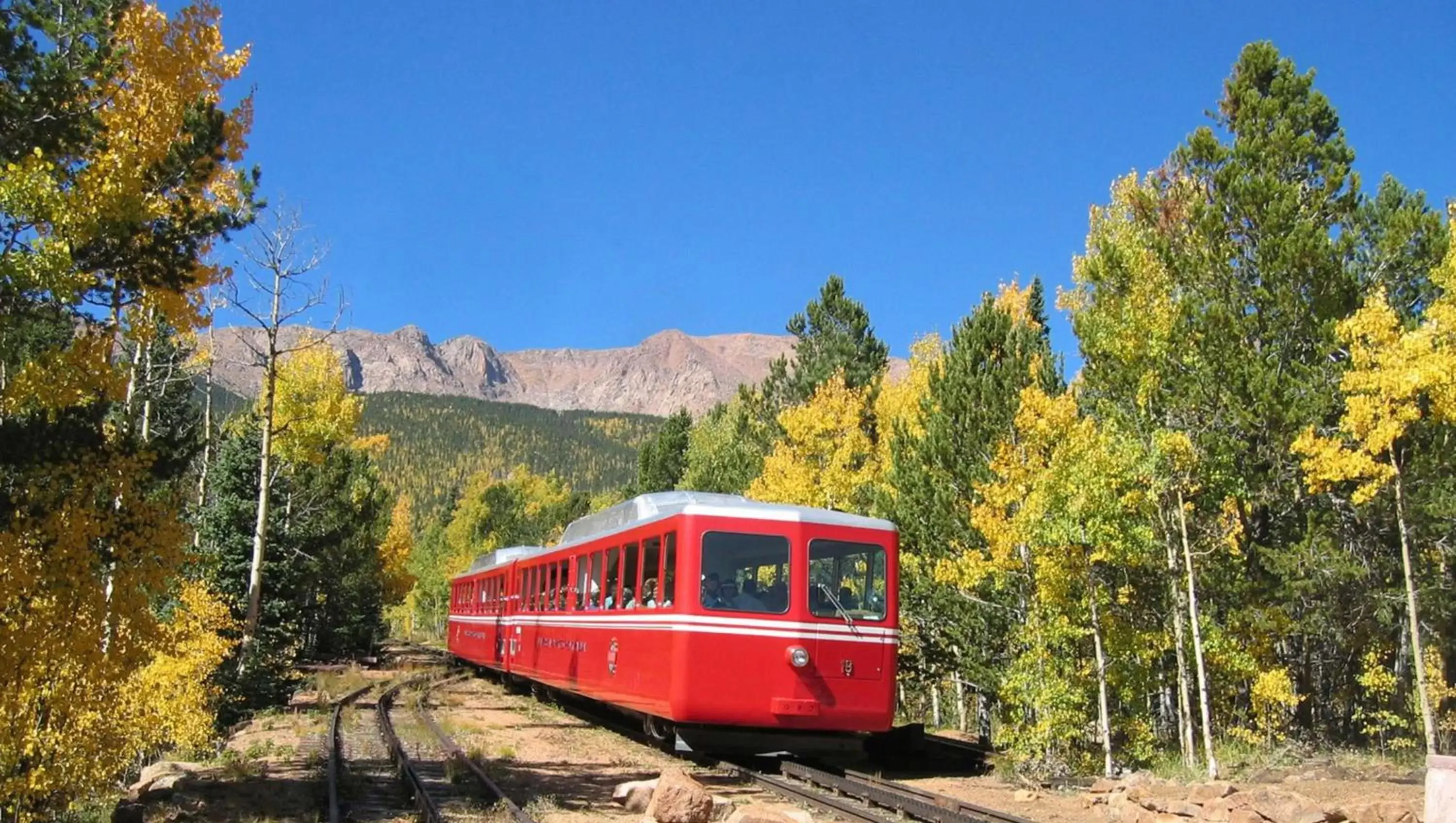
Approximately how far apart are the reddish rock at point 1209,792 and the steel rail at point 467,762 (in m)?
5.31

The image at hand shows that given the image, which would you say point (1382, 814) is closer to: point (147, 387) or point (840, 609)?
point (840, 609)

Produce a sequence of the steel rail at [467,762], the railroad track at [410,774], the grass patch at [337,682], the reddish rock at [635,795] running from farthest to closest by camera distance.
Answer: the grass patch at [337,682], the reddish rock at [635,795], the railroad track at [410,774], the steel rail at [467,762]

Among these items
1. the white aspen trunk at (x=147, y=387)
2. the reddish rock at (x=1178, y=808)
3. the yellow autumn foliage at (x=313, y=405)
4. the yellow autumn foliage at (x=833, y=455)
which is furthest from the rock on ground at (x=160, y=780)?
the yellow autumn foliage at (x=833, y=455)

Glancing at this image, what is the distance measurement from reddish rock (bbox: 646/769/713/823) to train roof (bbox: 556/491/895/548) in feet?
12.4

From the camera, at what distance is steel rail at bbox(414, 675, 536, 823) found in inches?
355

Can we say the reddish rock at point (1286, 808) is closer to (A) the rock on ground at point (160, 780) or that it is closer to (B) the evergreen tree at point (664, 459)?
(A) the rock on ground at point (160, 780)

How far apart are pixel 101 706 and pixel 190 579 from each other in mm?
9130

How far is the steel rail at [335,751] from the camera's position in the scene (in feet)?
30.7

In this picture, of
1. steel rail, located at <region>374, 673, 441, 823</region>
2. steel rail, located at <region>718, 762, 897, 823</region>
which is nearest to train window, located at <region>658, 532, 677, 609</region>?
steel rail, located at <region>718, 762, 897, 823</region>

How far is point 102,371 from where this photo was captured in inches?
398

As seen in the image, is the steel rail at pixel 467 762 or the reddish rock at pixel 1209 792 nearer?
the reddish rock at pixel 1209 792

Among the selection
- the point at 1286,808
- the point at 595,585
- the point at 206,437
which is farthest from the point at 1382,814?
the point at 206,437

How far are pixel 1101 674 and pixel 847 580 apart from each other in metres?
4.35

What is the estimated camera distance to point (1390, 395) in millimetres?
14859
